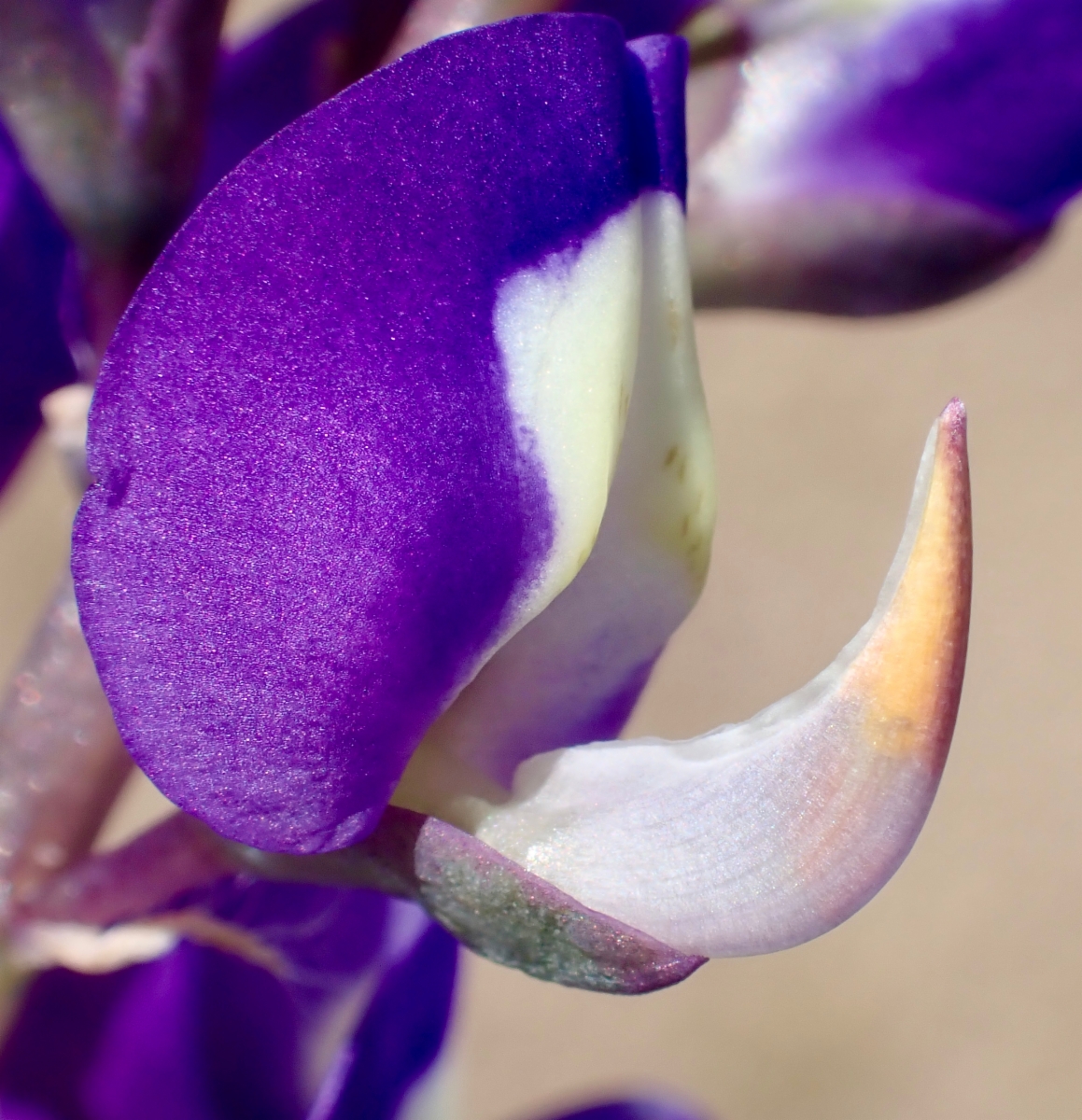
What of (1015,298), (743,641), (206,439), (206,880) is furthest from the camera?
(1015,298)

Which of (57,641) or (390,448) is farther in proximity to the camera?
(57,641)

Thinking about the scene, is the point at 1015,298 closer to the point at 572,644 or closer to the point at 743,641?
the point at 743,641

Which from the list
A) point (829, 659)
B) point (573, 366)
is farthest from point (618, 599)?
point (829, 659)

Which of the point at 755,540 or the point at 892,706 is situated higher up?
the point at 892,706

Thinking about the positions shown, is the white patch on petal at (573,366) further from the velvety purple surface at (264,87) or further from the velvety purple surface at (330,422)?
the velvety purple surface at (264,87)

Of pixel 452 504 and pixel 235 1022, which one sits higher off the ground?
pixel 452 504

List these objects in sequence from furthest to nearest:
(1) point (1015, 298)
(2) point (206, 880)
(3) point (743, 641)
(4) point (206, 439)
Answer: (1) point (1015, 298) < (3) point (743, 641) < (2) point (206, 880) < (4) point (206, 439)

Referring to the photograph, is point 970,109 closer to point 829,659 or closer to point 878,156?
point 878,156

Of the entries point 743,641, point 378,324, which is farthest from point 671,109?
point 743,641

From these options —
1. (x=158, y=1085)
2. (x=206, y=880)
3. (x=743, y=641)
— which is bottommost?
(x=743, y=641)
